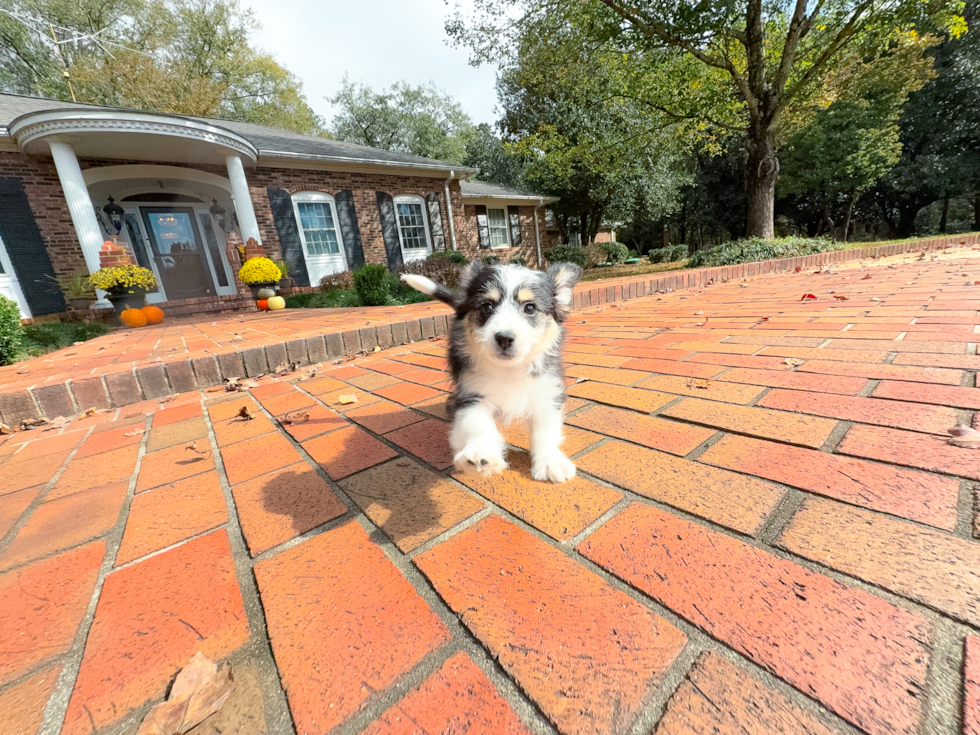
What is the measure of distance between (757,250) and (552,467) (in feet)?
40.5

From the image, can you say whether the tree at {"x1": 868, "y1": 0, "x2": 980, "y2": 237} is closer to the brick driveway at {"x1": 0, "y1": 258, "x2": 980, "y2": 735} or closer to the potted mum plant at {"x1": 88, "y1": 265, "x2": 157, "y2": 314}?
the brick driveway at {"x1": 0, "y1": 258, "x2": 980, "y2": 735}

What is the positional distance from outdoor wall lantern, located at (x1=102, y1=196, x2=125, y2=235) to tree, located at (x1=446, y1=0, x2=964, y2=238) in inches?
533

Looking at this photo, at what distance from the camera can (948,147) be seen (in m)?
22.8

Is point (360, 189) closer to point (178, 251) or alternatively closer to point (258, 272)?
point (258, 272)

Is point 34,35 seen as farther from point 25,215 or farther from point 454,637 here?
point 454,637

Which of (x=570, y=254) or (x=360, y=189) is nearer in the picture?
(x=360, y=189)

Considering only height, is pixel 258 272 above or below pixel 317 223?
below

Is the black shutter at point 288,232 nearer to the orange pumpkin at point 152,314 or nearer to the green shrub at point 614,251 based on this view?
the orange pumpkin at point 152,314

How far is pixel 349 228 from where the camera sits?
14375mm

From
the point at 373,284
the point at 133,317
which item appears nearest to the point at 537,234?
the point at 373,284

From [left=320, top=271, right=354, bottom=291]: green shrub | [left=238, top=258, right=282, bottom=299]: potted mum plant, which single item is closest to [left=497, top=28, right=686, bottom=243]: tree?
[left=320, top=271, right=354, bottom=291]: green shrub

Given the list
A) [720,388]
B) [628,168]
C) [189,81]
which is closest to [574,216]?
[628,168]

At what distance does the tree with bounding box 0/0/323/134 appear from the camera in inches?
774

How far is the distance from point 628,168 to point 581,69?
4557 mm
